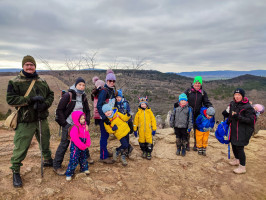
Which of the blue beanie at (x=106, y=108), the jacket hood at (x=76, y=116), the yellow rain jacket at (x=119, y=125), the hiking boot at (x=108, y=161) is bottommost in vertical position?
the hiking boot at (x=108, y=161)

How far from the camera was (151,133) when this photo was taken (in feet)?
14.4

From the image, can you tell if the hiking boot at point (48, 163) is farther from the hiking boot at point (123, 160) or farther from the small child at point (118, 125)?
the hiking boot at point (123, 160)

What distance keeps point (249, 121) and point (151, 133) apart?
2060 millimetres

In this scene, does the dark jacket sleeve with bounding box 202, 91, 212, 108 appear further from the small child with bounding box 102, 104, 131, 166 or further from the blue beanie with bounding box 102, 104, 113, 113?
the blue beanie with bounding box 102, 104, 113, 113

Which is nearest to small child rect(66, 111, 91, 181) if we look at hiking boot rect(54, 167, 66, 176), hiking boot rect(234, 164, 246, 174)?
hiking boot rect(54, 167, 66, 176)

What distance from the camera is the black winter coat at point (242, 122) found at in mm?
3627

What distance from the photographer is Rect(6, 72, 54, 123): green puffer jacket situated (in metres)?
2.95

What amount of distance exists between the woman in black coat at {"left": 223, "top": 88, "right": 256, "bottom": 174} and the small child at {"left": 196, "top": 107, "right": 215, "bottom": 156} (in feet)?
1.67

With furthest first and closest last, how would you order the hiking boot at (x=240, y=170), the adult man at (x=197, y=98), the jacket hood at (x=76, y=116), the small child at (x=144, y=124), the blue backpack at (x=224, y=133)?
the adult man at (x=197, y=98) < the small child at (x=144, y=124) < the blue backpack at (x=224, y=133) < the hiking boot at (x=240, y=170) < the jacket hood at (x=76, y=116)

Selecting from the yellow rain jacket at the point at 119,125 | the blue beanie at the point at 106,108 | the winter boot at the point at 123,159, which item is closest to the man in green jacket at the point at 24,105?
the blue beanie at the point at 106,108

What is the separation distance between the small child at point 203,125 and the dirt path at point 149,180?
0.30m

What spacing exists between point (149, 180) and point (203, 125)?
2.02 meters

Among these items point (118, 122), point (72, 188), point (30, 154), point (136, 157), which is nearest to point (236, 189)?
point (136, 157)

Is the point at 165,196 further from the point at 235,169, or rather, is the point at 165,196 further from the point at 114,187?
the point at 235,169
